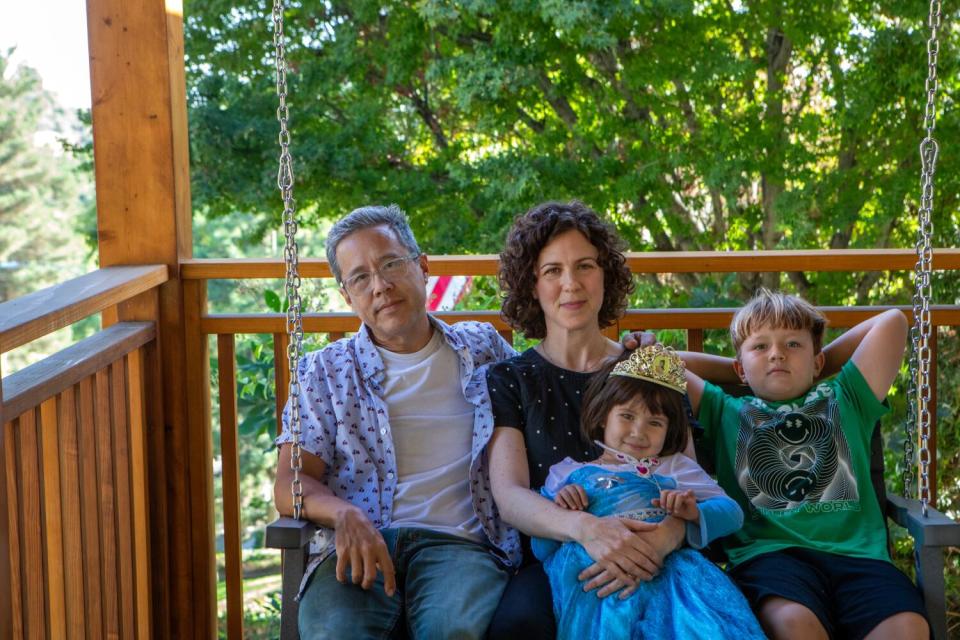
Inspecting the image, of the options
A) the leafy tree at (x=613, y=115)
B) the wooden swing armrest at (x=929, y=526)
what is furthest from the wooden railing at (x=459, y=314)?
the leafy tree at (x=613, y=115)

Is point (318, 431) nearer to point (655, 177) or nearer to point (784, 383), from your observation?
point (784, 383)

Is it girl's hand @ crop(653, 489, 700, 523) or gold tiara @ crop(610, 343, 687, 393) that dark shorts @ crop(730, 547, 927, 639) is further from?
gold tiara @ crop(610, 343, 687, 393)

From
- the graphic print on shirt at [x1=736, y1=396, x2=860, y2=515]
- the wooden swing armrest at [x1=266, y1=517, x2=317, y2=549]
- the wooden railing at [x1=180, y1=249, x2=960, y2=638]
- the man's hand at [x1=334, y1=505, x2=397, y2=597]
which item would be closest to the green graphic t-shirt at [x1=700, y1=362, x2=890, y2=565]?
the graphic print on shirt at [x1=736, y1=396, x2=860, y2=515]

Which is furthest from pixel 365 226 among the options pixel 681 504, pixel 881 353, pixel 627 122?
pixel 627 122

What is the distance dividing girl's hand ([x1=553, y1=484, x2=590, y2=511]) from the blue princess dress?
22 millimetres

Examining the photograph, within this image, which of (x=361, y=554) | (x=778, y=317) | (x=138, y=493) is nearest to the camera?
(x=361, y=554)

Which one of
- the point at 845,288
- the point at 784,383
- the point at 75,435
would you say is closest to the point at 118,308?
the point at 75,435

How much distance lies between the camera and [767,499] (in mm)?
2244

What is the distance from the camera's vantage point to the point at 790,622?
1.95 m

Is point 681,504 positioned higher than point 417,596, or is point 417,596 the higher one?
point 681,504

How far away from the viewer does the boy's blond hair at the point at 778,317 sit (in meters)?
2.29

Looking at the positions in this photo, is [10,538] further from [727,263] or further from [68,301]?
[727,263]

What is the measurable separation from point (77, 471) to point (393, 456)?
2.30 feet

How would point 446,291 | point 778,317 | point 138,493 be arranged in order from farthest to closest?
point 446,291 < point 138,493 < point 778,317
